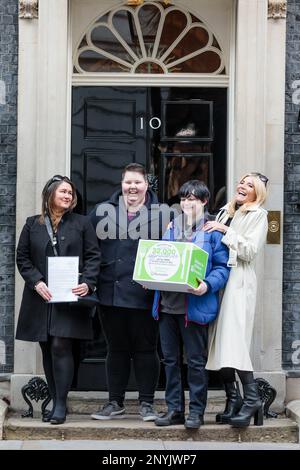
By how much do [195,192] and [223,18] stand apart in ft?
6.84

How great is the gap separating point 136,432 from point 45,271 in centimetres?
143

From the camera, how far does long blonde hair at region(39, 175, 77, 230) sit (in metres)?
8.05

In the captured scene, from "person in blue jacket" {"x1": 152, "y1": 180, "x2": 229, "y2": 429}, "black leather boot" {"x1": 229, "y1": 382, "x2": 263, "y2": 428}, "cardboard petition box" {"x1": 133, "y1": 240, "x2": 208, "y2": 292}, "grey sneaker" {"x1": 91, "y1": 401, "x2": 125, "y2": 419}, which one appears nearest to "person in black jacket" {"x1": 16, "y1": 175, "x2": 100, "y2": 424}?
"grey sneaker" {"x1": 91, "y1": 401, "x2": 125, "y2": 419}

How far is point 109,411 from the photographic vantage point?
8281 millimetres

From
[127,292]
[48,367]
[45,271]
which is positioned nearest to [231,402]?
[127,292]

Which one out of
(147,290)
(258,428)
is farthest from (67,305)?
(258,428)

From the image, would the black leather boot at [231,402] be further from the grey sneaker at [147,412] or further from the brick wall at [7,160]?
the brick wall at [7,160]

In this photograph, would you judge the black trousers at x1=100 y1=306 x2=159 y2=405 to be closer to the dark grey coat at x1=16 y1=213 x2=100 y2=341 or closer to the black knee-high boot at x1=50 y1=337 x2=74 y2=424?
the dark grey coat at x1=16 y1=213 x2=100 y2=341

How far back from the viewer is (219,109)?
9195mm

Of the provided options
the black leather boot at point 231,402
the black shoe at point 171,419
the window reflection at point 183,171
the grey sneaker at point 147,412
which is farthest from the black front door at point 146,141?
the black leather boot at point 231,402

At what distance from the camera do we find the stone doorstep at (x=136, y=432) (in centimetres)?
795

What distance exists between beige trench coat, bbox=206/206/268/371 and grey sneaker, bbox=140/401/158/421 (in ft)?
2.07

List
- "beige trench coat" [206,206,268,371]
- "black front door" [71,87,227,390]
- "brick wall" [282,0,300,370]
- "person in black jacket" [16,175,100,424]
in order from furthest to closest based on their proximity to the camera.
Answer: "black front door" [71,87,227,390] < "brick wall" [282,0,300,370] < "person in black jacket" [16,175,100,424] < "beige trench coat" [206,206,268,371]

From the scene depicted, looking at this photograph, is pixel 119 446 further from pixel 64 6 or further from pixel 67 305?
pixel 64 6
